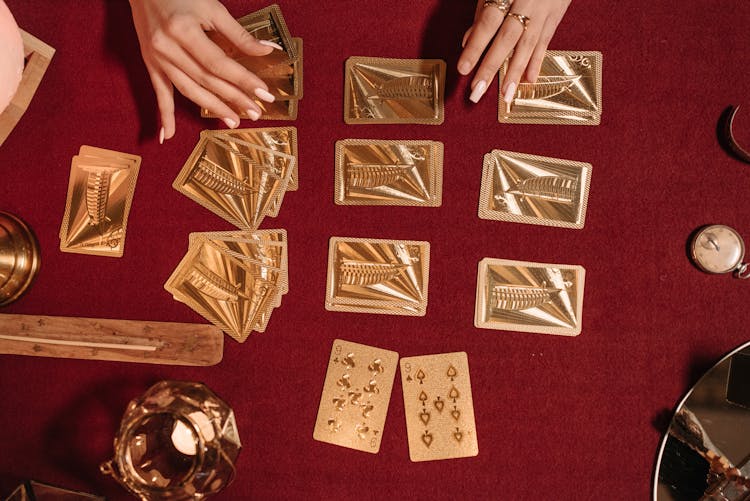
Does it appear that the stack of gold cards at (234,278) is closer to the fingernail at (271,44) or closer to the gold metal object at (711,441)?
the fingernail at (271,44)

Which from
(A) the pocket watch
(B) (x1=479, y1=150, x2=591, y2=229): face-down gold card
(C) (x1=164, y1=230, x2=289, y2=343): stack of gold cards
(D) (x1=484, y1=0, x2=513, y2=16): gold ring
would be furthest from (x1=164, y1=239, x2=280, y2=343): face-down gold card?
(A) the pocket watch

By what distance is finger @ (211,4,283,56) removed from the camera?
1223 mm

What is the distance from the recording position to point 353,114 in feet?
4.95

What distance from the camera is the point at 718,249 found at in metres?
1.43

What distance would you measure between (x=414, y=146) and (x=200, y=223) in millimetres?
649

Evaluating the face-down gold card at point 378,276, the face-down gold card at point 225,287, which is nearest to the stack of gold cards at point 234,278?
the face-down gold card at point 225,287

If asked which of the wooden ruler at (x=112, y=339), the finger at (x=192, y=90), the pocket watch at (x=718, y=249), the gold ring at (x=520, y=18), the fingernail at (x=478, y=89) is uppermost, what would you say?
the gold ring at (x=520, y=18)

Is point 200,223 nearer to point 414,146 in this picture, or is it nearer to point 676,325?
point 414,146

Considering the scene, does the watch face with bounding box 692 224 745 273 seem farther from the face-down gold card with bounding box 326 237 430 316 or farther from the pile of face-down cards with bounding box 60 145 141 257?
the pile of face-down cards with bounding box 60 145 141 257

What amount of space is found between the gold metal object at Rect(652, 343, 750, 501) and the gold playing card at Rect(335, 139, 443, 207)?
856mm

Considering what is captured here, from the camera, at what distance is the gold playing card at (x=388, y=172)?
149 cm

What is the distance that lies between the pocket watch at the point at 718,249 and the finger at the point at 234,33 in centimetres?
121

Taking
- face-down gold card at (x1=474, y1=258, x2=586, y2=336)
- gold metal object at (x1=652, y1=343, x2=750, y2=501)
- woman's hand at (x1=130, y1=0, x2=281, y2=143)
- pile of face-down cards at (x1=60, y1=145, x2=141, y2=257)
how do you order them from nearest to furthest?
woman's hand at (x1=130, y1=0, x2=281, y2=143) < gold metal object at (x1=652, y1=343, x2=750, y2=501) < face-down gold card at (x1=474, y1=258, x2=586, y2=336) < pile of face-down cards at (x1=60, y1=145, x2=141, y2=257)

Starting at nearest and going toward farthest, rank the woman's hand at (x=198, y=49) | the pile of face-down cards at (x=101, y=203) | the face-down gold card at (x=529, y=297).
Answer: the woman's hand at (x=198, y=49) → the face-down gold card at (x=529, y=297) → the pile of face-down cards at (x=101, y=203)
